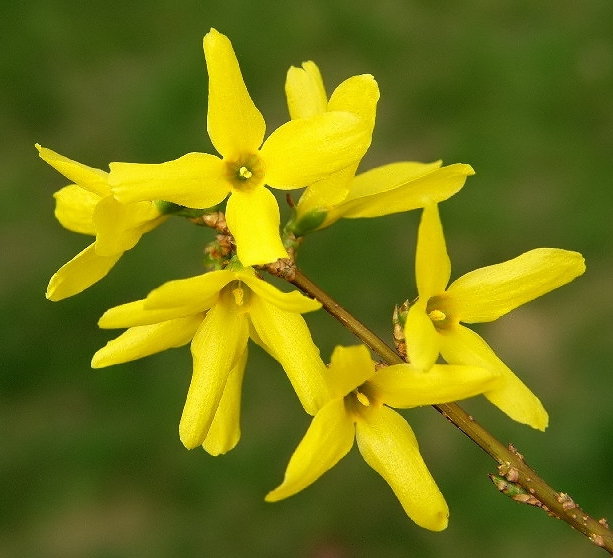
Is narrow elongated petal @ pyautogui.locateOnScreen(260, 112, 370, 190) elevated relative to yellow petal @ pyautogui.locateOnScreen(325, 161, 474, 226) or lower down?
elevated

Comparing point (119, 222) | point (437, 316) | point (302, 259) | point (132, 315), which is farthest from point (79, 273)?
point (302, 259)

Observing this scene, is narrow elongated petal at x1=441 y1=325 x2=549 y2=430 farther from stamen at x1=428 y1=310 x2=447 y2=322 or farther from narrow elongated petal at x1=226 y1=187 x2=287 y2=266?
narrow elongated petal at x1=226 y1=187 x2=287 y2=266

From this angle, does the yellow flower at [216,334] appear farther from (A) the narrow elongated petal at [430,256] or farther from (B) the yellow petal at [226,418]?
(A) the narrow elongated petal at [430,256]

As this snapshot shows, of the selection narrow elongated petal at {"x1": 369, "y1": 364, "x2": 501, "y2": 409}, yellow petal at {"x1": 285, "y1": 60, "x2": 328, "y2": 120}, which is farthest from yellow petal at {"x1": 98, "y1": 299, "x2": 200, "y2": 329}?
yellow petal at {"x1": 285, "y1": 60, "x2": 328, "y2": 120}

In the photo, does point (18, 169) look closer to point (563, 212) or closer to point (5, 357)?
point (5, 357)

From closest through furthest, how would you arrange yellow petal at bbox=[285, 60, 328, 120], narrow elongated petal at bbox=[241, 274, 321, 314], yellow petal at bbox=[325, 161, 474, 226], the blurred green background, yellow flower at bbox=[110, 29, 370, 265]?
narrow elongated petal at bbox=[241, 274, 321, 314] < yellow flower at bbox=[110, 29, 370, 265] < yellow petal at bbox=[325, 161, 474, 226] < yellow petal at bbox=[285, 60, 328, 120] < the blurred green background

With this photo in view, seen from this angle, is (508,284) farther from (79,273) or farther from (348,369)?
(79,273)

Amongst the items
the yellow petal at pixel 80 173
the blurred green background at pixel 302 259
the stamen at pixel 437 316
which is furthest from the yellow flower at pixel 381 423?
the blurred green background at pixel 302 259
